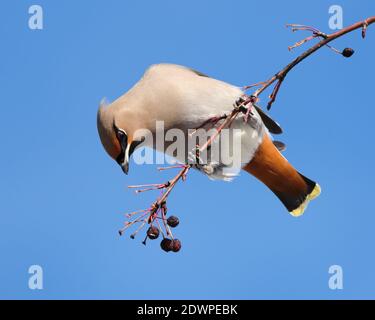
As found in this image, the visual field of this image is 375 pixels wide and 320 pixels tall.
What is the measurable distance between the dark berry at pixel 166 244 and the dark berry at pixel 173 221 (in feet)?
0.22

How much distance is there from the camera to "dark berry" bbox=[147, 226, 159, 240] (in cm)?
267

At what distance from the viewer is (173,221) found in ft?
9.30

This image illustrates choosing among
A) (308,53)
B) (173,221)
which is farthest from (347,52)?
(173,221)

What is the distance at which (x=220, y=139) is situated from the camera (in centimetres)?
394

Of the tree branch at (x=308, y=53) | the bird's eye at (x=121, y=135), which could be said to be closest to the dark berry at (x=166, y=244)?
the tree branch at (x=308, y=53)

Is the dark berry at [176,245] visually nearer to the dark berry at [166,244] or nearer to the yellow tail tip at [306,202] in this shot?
the dark berry at [166,244]

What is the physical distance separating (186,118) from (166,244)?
1.09 metres

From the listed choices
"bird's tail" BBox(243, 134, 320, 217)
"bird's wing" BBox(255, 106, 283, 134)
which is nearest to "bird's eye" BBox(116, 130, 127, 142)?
"bird's tail" BBox(243, 134, 320, 217)

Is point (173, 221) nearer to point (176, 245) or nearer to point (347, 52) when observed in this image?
point (176, 245)

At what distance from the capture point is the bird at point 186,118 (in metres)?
3.71

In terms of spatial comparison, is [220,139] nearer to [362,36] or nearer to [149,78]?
[149,78]

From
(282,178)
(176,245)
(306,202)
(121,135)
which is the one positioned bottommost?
(176,245)

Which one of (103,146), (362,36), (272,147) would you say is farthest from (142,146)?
(362,36)

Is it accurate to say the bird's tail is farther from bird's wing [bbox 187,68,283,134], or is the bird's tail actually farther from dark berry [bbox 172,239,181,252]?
dark berry [bbox 172,239,181,252]
